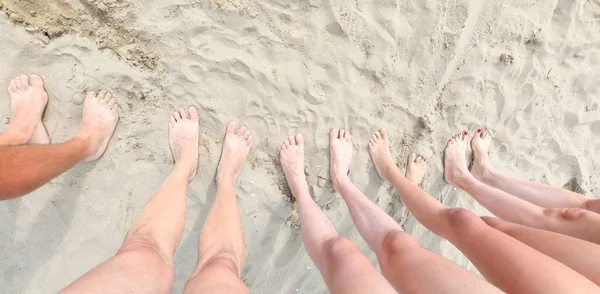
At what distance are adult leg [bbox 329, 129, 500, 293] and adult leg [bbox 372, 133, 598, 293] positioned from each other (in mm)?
154

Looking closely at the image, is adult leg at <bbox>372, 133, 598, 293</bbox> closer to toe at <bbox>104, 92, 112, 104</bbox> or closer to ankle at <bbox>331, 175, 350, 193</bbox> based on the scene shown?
ankle at <bbox>331, 175, 350, 193</bbox>

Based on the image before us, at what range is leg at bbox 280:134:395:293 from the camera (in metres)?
1.12

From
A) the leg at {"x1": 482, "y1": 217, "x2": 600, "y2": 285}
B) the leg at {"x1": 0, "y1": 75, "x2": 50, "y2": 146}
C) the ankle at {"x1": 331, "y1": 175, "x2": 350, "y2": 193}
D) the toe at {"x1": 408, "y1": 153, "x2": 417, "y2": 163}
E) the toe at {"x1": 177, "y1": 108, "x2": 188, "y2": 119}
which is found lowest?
the leg at {"x1": 0, "y1": 75, "x2": 50, "y2": 146}

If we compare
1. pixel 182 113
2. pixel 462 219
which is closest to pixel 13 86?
pixel 182 113

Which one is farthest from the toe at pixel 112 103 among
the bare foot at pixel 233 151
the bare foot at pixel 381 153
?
the bare foot at pixel 381 153

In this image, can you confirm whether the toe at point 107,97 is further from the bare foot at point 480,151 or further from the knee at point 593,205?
the knee at point 593,205

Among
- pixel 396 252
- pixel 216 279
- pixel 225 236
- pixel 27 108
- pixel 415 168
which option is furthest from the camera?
pixel 415 168

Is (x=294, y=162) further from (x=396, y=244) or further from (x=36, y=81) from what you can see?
(x=36, y=81)

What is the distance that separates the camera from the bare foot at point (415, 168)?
2.17 m

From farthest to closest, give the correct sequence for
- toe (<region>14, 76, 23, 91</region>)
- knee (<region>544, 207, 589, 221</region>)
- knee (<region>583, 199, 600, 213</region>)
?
toe (<region>14, 76, 23, 91</region>)
knee (<region>583, 199, 600, 213</region>)
knee (<region>544, 207, 589, 221</region>)

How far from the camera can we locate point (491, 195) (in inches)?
73.8

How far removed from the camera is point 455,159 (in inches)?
86.7

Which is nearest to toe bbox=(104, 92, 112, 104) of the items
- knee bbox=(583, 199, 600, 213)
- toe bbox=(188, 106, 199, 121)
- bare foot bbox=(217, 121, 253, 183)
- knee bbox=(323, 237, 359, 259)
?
toe bbox=(188, 106, 199, 121)

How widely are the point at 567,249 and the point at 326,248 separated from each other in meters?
0.76
